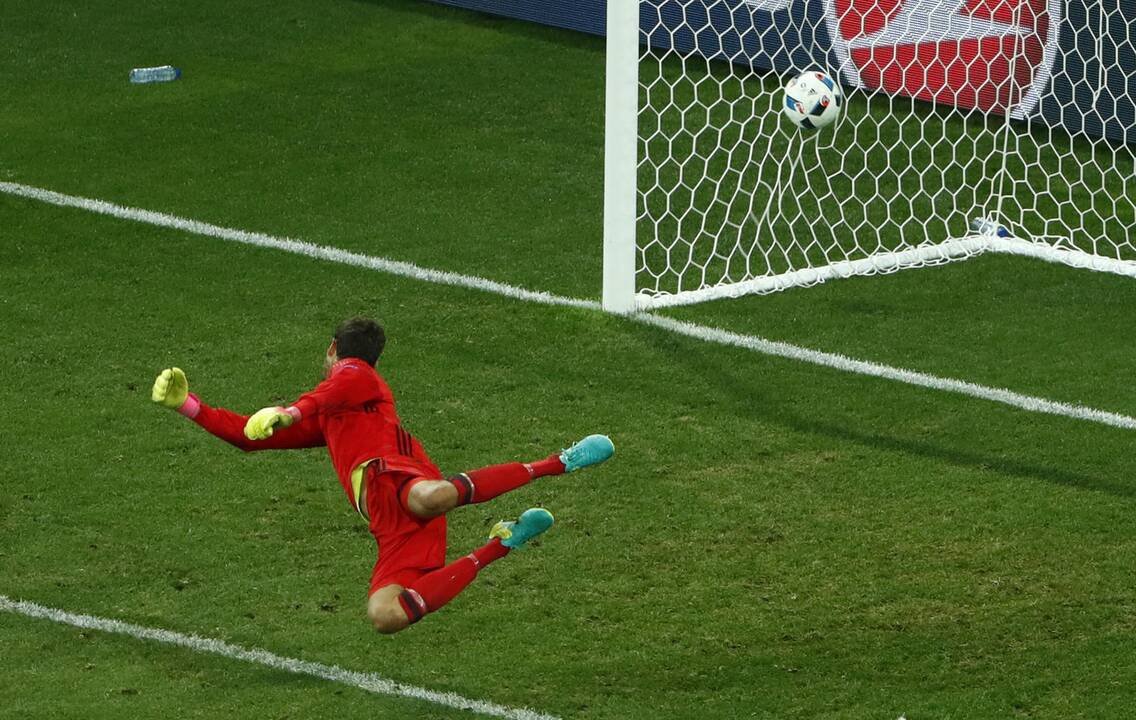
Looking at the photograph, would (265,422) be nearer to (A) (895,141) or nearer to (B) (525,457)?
(B) (525,457)

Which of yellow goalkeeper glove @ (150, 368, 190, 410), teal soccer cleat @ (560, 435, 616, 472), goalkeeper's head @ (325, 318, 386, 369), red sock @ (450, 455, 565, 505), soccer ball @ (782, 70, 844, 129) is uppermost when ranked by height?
soccer ball @ (782, 70, 844, 129)

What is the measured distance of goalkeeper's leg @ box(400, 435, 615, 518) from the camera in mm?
6184

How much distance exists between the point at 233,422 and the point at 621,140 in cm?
332

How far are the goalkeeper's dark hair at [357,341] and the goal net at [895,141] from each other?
12.8ft

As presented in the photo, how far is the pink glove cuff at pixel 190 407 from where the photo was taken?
247 inches

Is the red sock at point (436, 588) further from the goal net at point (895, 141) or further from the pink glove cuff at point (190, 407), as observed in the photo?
the goal net at point (895, 141)

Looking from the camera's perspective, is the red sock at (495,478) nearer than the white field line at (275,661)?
No

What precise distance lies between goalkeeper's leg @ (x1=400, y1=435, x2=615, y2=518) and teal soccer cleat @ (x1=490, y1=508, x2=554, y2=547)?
11 centimetres

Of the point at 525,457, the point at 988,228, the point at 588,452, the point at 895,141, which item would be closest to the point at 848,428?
the point at 525,457

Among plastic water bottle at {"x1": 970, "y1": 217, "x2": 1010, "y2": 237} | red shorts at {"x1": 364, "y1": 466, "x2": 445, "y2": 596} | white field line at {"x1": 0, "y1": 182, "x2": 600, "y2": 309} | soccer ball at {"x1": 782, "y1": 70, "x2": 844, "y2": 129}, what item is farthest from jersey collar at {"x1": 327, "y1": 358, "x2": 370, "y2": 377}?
plastic water bottle at {"x1": 970, "y1": 217, "x2": 1010, "y2": 237}

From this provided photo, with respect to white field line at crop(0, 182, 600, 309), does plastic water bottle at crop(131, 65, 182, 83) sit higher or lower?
higher

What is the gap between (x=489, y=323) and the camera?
937cm

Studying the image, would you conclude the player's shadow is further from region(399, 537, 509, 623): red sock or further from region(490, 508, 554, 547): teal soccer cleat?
region(399, 537, 509, 623): red sock

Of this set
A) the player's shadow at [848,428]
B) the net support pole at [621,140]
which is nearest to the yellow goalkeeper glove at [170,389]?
the player's shadow at [848,428]
